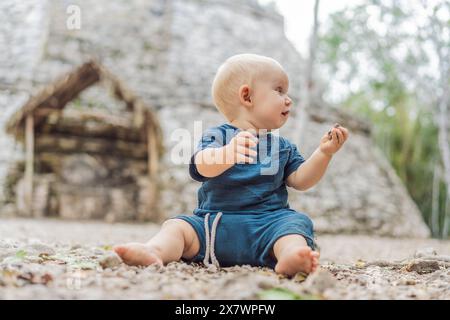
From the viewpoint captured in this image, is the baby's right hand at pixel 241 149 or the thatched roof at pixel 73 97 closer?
the baby's right hand at pixel 241 149

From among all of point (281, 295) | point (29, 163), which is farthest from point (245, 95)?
point (29, 163)

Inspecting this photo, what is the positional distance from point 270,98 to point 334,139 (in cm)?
29

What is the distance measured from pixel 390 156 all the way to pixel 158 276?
37.4 ft

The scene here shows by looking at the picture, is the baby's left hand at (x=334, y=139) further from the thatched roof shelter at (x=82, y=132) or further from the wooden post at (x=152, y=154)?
the wooden post at (x=152, y=154)

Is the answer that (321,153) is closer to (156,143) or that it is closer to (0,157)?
(156,143)

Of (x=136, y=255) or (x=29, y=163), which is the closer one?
(x=136, y=255)

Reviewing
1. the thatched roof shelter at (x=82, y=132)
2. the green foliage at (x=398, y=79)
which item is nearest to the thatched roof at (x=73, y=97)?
the thatched roof shelter at (x=82, y=132)

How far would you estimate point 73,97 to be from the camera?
25.5ft

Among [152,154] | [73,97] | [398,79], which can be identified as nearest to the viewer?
[152,154]

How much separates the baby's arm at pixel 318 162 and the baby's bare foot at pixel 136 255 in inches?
25.5

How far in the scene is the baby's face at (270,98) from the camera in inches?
81.1

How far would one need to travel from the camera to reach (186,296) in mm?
1277

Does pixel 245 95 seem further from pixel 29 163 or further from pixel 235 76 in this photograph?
pixel 29 163

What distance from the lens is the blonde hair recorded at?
6.78 ft
